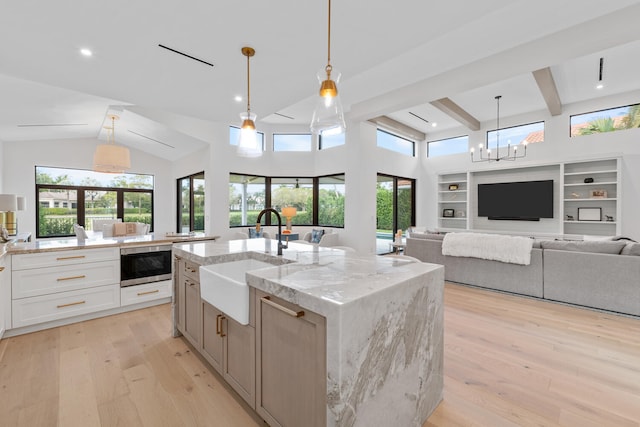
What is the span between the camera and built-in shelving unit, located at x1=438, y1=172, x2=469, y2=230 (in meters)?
7.50

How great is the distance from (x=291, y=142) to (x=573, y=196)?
6.49 metres

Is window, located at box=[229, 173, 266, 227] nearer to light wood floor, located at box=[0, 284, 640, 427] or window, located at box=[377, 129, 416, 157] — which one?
window, located at box=[377, 129, 416, 157]

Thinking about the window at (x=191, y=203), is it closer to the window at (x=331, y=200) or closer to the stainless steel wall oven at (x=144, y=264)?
the window at (x=331, y=200)

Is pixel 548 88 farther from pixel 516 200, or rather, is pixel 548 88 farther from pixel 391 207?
pixel 391 207

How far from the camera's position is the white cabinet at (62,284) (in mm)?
2676

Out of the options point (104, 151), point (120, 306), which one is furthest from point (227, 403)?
point (104, 151)

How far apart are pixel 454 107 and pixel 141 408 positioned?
670 cm

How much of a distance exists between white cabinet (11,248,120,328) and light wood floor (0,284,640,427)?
0.18 meters

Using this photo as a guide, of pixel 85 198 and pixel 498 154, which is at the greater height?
pixel 498 154

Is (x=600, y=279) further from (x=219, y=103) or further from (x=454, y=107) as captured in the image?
(x=219, y=103)

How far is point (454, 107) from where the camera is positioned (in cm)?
591

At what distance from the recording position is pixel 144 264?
336 centimetres

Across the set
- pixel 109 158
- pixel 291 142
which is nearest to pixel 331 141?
pixel 291 142

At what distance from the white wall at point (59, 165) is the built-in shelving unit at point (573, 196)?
8.29 m
